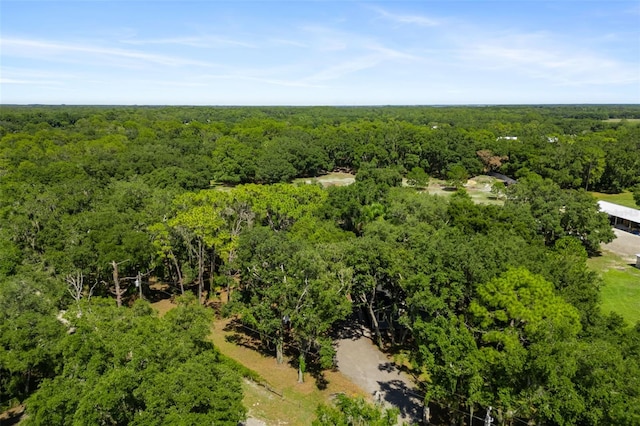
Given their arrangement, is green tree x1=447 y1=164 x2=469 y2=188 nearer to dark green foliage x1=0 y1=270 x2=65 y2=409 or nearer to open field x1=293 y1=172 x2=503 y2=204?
open field x1=293 y1=172 x2=503 y2=204

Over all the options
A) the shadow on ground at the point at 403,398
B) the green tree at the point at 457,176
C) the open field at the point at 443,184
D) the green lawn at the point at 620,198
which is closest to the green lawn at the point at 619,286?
the shadow on ground at the point at 403,398

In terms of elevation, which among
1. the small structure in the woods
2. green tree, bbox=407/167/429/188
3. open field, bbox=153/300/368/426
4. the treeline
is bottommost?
open field, bbox=153/300/368/426

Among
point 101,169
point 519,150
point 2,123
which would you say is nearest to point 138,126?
point 2,123

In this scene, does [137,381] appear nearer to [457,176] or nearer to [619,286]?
[619,286]

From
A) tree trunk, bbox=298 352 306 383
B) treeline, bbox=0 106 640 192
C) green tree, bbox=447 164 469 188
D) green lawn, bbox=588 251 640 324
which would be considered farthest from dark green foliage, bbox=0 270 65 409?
green tree, bbox=447 164 469 188

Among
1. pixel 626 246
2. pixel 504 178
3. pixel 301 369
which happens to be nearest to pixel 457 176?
pixel 504 178

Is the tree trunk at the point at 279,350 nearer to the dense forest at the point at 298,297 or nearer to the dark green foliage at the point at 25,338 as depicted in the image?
the dense forest at the point at 298,297

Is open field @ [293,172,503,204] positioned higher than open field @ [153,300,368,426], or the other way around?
open field @ [293,172,503,204]

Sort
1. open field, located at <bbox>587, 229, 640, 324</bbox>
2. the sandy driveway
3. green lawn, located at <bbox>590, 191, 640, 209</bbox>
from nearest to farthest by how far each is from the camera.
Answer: open field, located at <bbox>587, 229, 640, 324</bbox> < the sandy driveway < green lawn, located at <bbox>590, 191, 640, 209</bbox>
